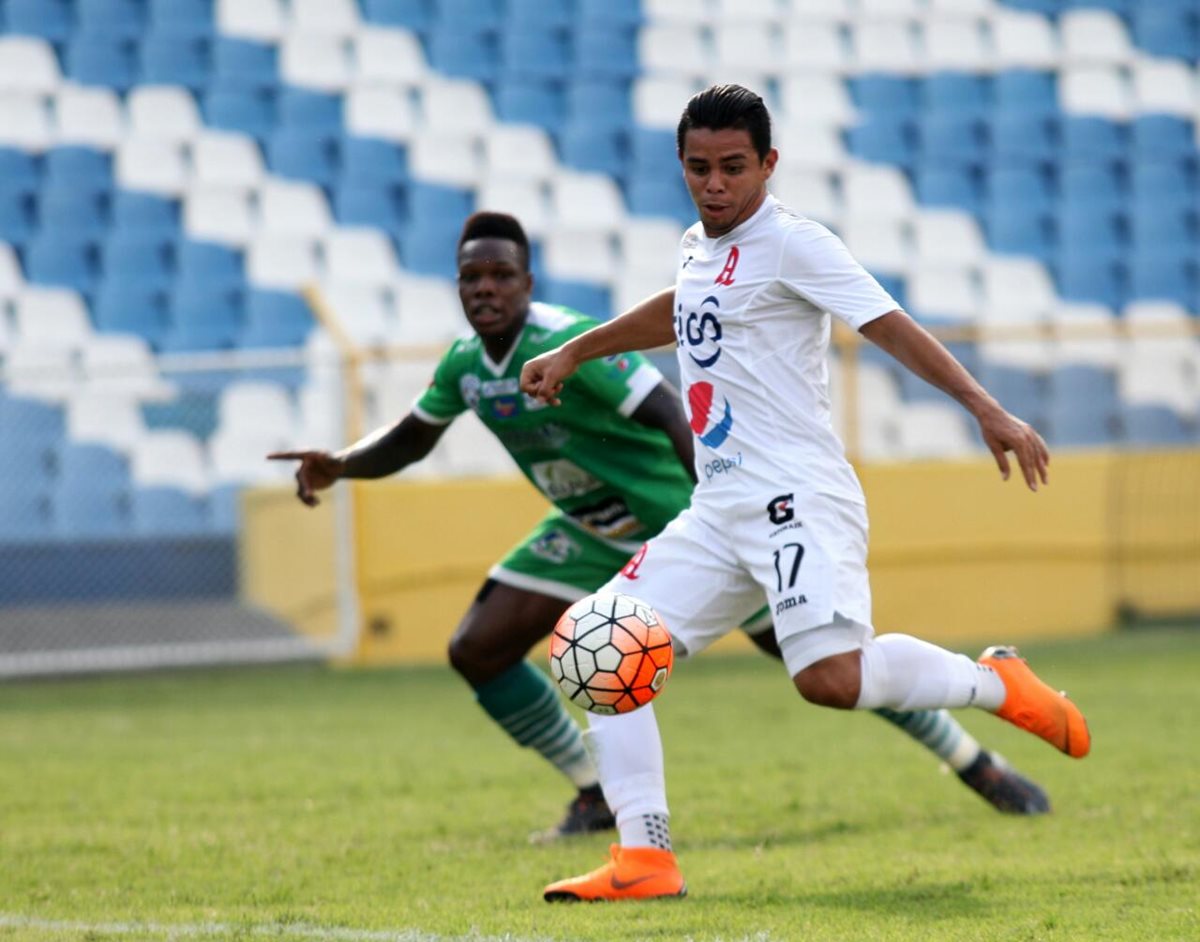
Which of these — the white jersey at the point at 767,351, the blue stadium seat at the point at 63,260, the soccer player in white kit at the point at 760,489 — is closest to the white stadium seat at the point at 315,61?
the blue stadium seat at the point at 63,260

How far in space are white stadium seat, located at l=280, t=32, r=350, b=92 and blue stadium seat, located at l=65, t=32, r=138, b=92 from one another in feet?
4.41

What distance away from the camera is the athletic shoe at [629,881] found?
4.14 metres

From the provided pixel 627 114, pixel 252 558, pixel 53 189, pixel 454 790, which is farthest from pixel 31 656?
pixel 627 114

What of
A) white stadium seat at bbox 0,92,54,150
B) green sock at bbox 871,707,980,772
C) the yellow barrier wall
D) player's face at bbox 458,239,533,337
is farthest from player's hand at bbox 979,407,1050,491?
white stadium seat at bbox 0,92,54,150

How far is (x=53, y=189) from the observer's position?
1425 cm

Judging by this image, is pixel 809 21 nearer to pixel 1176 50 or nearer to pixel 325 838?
pixel 1176 50

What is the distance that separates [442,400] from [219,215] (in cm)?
972

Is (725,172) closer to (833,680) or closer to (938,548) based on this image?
(833,680)

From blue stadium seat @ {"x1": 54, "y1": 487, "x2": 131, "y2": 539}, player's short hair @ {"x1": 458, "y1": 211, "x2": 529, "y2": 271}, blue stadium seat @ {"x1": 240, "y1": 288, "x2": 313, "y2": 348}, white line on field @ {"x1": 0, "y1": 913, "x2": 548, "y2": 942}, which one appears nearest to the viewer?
white line on field @ {"x1": 0, "y1": 913, "x2": 548, "y2": 942}

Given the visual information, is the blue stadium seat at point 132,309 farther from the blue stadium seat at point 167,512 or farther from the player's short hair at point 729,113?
the player's short hair at point 729,113

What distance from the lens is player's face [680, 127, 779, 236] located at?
4.07 meters

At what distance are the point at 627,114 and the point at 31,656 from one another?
25.2 ft

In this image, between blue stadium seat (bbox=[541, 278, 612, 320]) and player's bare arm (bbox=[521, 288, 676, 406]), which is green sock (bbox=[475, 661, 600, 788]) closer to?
player's bare arm (bbox=[521, 288, 676, 406])

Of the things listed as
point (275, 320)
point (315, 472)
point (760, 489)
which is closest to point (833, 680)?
point (760, 489)
